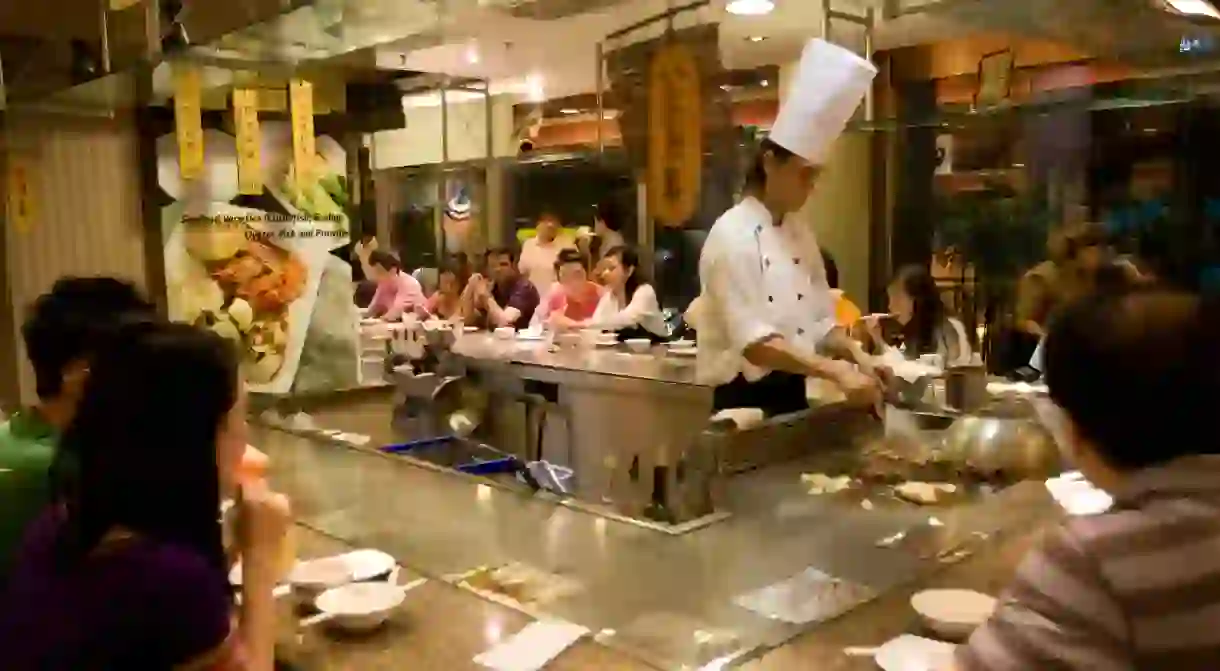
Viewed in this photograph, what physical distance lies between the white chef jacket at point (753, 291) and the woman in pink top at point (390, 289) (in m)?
4.44

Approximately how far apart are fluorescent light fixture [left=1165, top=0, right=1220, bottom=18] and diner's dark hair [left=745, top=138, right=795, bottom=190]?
2.96 feet

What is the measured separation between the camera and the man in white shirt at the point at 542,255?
24.8 feet

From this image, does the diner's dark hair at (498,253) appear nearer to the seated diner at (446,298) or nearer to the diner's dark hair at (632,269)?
the seated diner at (446,298)

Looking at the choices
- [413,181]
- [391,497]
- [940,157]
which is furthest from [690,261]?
[391,497]

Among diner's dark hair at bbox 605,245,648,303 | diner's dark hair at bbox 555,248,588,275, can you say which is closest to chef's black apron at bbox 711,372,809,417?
diner's dark hair at bbox 605,245,648,303

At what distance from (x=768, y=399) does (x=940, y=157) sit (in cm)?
455

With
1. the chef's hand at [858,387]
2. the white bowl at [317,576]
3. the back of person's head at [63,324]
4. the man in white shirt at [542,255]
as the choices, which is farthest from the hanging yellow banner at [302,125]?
the man in white shirt at [542,255]

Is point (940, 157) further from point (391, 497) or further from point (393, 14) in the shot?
point (391, 497)

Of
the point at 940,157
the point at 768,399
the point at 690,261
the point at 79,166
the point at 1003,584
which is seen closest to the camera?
the point at 1003,584

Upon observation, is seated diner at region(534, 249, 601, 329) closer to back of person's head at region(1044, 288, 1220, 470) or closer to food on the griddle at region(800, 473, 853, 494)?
food on the griddle at region(800, 473, 853, 494)

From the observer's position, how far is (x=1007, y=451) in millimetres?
2129

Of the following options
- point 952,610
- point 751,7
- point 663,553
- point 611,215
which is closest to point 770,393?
point 663,553

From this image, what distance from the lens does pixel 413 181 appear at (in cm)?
868

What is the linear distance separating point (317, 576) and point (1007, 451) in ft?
4.51
